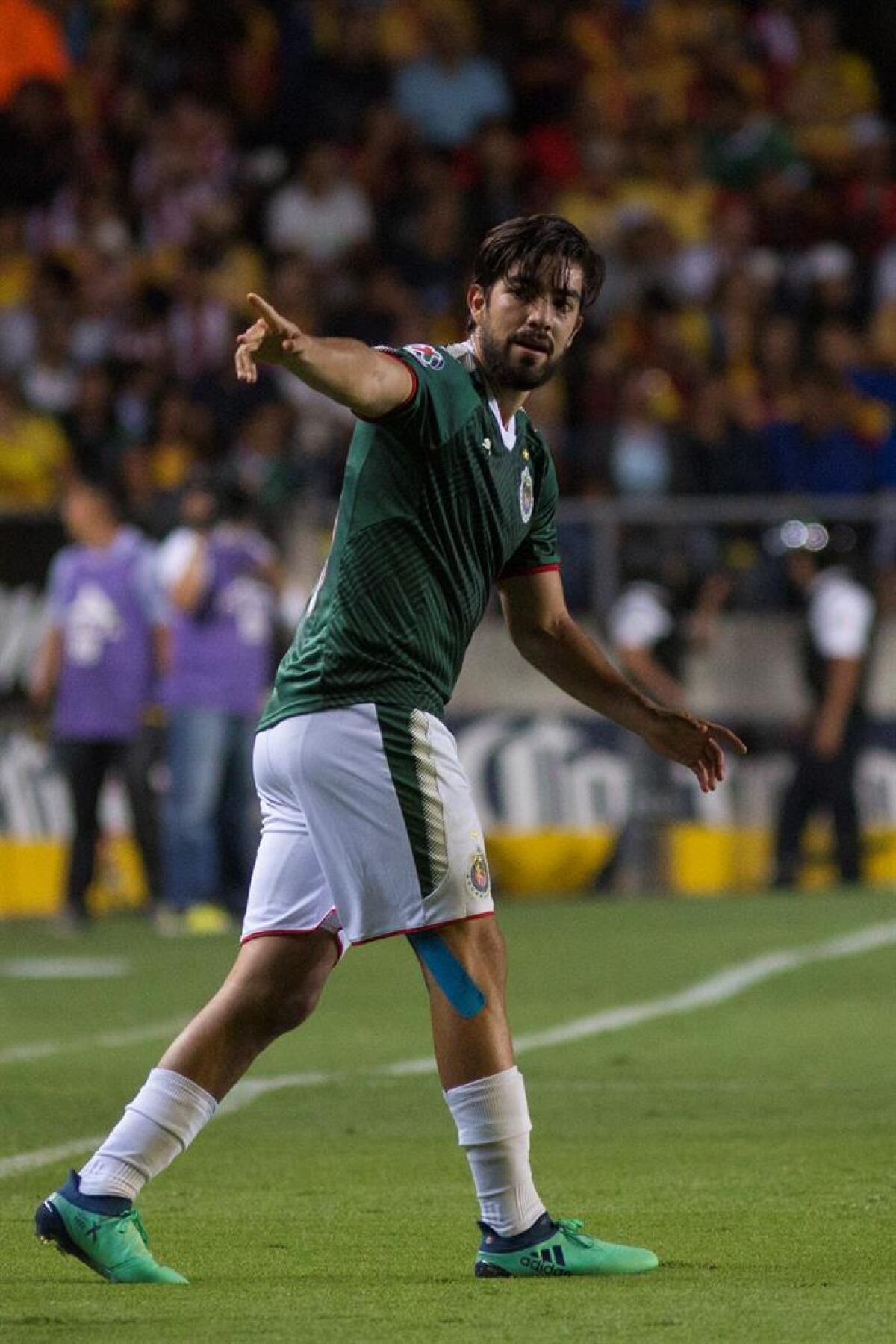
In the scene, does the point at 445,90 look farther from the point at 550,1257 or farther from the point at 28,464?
the point at 550,1257

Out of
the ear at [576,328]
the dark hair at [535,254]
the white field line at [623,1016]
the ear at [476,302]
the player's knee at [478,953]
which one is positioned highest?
the dark hair at [535,254]

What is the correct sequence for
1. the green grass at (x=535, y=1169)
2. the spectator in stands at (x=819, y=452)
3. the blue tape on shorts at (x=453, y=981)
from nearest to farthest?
the green grass at (x=535, y=1169) < the blue tape on shorts at (x=453, y=981) < the spectator in stands at (x=819, y=452)

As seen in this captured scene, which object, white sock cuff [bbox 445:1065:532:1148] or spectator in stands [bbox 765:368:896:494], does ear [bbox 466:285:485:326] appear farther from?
spectator in stands [bbox 765:368:896:494]

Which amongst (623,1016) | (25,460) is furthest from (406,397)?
(25,460)

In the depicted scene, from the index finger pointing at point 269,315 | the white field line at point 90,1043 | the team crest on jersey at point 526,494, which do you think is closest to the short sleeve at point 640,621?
the white field line at point 90,1043

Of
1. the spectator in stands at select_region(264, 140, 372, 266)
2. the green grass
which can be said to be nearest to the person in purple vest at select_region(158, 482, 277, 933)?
the green grass

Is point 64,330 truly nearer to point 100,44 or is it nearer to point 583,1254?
point 100,44

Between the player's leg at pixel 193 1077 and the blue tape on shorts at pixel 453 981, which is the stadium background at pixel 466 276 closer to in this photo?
the player's leg at pixel 193 1077

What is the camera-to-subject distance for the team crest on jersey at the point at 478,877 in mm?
5473

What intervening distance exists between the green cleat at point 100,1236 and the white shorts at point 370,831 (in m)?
0.62

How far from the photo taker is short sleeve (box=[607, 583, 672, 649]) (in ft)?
59.1

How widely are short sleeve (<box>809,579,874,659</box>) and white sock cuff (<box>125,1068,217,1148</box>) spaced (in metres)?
12.5

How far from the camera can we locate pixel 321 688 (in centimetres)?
555

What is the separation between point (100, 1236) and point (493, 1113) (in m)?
0.83
